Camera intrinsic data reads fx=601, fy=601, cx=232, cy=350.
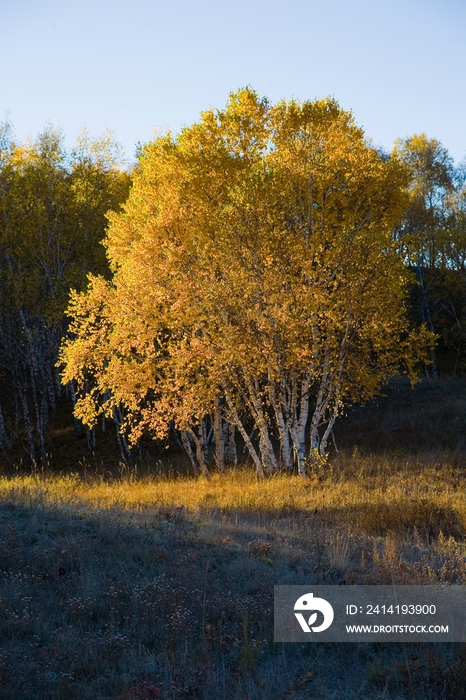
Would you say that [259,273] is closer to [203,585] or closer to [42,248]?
[203,585]

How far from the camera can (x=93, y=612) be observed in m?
6.77

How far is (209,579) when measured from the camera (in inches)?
299

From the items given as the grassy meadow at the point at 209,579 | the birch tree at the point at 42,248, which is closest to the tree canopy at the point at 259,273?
the grassy meadow at the point at 209,579

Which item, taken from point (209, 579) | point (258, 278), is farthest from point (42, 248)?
point (209, 579)

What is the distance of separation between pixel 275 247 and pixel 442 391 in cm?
1462

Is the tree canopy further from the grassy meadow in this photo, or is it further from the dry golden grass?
the dry golden grass

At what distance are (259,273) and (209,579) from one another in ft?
31.1

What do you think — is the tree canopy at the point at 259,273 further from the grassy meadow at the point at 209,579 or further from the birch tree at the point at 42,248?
the birch tree at the point at 42,248

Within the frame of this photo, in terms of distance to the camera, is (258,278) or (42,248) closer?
(258,278)

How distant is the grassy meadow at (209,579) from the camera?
5.45 meters

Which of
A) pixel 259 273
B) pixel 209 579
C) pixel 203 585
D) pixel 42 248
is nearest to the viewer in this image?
pixel 203 585

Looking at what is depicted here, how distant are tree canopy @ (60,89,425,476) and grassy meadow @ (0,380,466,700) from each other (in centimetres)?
297

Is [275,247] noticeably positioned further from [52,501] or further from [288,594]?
[288,594]

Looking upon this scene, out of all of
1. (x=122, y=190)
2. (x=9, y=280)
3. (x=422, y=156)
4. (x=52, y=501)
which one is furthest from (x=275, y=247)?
(x=422, y=156)
